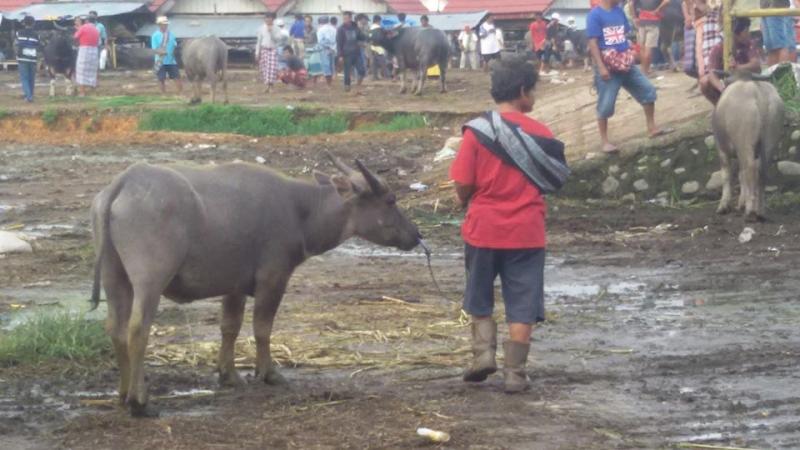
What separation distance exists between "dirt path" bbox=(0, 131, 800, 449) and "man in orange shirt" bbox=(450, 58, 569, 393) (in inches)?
11.4

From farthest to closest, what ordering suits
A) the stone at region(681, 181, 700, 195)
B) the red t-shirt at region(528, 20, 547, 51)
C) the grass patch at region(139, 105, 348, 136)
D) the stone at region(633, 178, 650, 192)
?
the red t-shirt at region(528, 20, 547, 51) < the grass patch at region(139, 105, 348, 136) < the stone at region(633, 178, 650, 192) < the stone at region(681, 181, 700, 195)

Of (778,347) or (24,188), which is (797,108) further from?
(24,188)

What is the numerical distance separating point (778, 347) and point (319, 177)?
115 inches

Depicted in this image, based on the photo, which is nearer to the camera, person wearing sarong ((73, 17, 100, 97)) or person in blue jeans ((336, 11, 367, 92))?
person wearing sarong ((73, 17, 100, 97))

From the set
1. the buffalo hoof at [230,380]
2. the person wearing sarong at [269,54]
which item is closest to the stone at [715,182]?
the buffalo hoof at [230,380]

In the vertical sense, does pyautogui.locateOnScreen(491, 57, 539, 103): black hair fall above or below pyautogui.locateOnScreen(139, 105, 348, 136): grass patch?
above

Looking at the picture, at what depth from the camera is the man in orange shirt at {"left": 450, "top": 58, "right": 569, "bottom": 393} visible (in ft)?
25.8

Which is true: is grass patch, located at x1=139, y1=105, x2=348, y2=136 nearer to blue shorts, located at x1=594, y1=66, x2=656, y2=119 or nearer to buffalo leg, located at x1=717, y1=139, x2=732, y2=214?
blue shorts, located at x1=594, y1=66, x2=656, y2=119

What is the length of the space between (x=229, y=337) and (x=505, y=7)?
43.1 meters

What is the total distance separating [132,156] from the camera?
21.7 m

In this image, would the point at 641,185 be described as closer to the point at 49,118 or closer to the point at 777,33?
the point at 777,33

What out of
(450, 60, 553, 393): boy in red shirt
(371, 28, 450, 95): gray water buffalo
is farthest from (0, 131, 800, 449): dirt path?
(371, 28, 450, 95): gray water buffalo

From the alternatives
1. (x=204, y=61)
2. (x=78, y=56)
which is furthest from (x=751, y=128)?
(x=78, y=56)

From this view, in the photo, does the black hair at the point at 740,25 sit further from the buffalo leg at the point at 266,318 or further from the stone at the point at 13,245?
the buffalo leg at the point at 266,318
